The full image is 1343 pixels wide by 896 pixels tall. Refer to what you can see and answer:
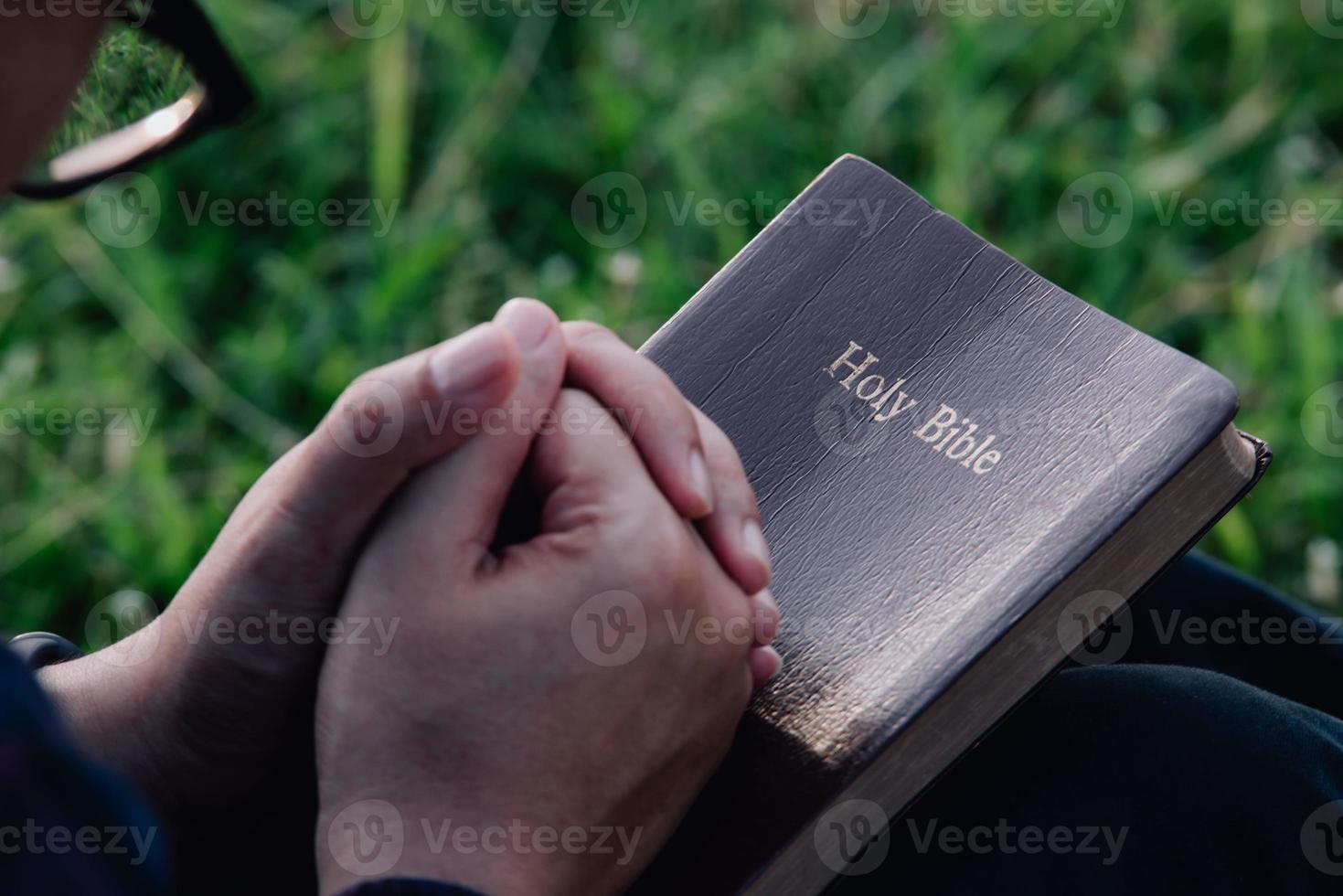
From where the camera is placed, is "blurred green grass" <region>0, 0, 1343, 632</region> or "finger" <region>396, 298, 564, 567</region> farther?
"blurred green grass" <region>0, 0, 1343, 632</region>

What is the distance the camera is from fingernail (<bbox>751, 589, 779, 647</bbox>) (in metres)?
0.88

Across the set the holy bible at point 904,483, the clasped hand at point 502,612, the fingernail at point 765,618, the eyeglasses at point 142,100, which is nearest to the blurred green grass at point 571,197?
the eyeglasses at point 142,100

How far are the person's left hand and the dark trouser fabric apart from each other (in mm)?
254

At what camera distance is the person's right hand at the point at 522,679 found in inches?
31.6

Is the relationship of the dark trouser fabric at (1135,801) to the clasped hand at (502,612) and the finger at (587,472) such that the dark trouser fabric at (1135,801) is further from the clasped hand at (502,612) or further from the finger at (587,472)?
the finger at (587,472)

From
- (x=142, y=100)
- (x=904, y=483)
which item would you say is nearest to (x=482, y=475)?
(x=904, y=483)

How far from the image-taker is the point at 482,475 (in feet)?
2.75

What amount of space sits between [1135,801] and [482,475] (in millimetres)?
536

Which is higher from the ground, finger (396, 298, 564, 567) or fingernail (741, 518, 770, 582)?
finger (396, 298, 564, 567)

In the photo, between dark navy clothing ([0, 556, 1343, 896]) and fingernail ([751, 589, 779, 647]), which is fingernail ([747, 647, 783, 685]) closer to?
fingernail ([751, 589, 779, 647])

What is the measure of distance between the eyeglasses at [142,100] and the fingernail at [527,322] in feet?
1.67

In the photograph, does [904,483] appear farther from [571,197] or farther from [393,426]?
[571,197]

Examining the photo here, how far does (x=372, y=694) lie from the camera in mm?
817

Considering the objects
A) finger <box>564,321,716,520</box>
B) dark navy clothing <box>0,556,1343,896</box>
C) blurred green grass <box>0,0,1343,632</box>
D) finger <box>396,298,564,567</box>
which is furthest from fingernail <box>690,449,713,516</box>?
blurred green grass <box>0,0,1343,632</box>
